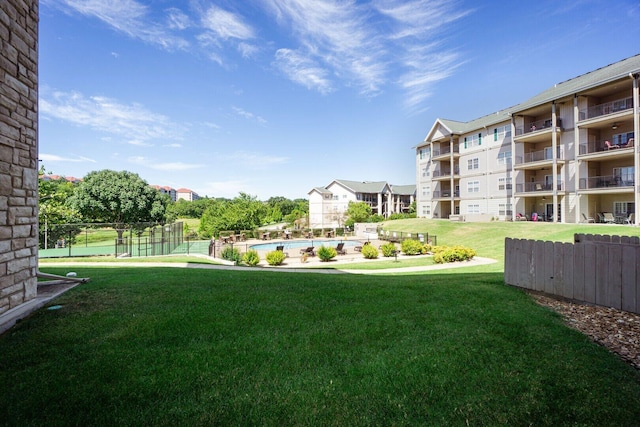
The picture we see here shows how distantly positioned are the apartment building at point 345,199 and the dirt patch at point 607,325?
51255 mm

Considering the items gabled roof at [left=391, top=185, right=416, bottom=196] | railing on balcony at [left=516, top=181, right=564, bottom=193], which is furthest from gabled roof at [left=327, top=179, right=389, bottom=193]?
railing on balcony at [left=516, top=181, right=564, bottom=193]

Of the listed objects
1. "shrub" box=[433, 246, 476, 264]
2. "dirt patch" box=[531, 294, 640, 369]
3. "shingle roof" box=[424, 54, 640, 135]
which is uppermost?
"shingle roof" box=[424, 54, 640, 135]

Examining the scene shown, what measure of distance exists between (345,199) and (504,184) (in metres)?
34.0

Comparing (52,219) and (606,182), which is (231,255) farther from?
(606,182)

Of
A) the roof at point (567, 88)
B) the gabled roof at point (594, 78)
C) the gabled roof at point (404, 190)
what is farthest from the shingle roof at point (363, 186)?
the gabled roof at point (594, 78)

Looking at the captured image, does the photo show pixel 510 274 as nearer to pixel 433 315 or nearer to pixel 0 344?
pixel 433 315

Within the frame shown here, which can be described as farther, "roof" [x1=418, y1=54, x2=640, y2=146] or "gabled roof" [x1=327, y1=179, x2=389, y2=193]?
"gabled roof" [x1=327, y1=179, x2=389, y2=193]

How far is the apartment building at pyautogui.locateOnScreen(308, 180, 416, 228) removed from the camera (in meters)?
59.6

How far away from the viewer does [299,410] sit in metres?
2.57

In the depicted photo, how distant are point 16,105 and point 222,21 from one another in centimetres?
1161

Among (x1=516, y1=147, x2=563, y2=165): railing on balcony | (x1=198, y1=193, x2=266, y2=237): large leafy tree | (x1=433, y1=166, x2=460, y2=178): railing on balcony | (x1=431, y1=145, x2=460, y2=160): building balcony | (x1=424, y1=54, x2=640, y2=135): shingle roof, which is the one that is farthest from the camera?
(x1=433, y1=166, x2=460, y2=178): railing on balcony

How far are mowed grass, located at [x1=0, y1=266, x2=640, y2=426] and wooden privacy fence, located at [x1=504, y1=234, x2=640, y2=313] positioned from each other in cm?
122

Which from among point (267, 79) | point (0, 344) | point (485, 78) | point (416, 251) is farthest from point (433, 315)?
point (267, 79)

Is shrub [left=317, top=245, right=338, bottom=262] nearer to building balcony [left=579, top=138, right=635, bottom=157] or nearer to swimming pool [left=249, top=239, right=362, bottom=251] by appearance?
swimming pool [left=249, top=239, right=362, bottom=251]
